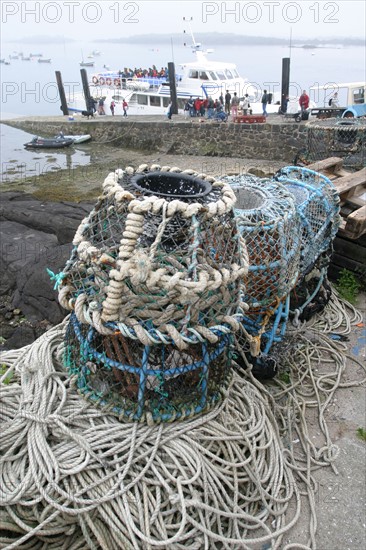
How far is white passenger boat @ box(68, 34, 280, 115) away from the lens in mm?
21281

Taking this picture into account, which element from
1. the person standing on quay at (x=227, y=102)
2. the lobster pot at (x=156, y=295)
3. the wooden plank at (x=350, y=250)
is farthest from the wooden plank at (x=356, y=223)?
the person standing on quay at (x=227, y=102)

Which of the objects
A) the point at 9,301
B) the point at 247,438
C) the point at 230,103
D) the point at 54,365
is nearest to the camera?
the point at 247,438

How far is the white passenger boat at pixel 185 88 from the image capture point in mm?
21281

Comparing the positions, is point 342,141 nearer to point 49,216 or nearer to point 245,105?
point 49,216

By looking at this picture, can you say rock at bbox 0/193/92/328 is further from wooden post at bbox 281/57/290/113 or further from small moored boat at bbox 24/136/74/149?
wooden post at bbox 281/57/290/113

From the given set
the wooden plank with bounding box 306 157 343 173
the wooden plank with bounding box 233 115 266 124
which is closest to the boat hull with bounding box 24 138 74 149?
the wooden plank with bounding box 233 115 266 124

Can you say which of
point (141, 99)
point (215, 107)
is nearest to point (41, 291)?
point (215, 107)

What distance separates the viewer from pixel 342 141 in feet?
22.3

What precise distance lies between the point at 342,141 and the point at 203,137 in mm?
10836

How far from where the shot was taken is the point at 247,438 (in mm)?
2822

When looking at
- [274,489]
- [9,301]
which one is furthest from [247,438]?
[9,301]

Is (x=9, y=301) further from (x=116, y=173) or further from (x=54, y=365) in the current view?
(x=116, y=173)

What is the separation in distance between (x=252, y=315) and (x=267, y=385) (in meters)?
0.63

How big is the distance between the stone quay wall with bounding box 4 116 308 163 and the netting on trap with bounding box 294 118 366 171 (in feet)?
21.6
